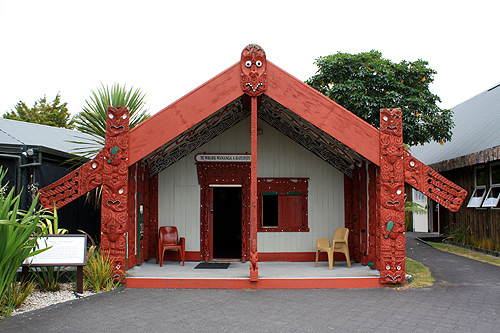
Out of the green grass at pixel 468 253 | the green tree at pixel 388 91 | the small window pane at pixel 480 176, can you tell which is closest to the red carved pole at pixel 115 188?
the green tree at pixel 388 91

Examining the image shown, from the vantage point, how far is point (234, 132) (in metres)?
9.77

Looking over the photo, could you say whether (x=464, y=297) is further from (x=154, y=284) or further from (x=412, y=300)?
(x=154, y=284)

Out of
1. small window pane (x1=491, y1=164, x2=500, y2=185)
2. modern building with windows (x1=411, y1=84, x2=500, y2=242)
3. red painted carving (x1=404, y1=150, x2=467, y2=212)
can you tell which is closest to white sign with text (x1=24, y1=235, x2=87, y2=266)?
red painted carving (x1=404, y1=150, x2=467, y2=212)

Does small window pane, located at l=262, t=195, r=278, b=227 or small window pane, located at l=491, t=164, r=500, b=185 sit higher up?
small window pane, located at l=491, t=164, r=500, b=185

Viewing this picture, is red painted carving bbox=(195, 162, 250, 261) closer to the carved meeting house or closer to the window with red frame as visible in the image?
the carved meeting house

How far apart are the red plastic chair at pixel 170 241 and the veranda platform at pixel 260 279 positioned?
669 mm

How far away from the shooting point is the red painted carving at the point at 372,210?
306 inches

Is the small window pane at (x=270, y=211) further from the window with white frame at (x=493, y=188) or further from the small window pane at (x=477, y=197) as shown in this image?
the small window pane at (x=477, y=197)

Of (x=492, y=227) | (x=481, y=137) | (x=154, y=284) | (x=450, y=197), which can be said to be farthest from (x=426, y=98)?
(x=154, y=284)

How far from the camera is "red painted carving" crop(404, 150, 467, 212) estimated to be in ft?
23.4

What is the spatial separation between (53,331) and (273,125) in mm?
6341

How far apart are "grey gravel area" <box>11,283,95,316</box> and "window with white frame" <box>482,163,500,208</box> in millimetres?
10259

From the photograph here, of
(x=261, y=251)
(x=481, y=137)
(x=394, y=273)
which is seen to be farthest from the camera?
(x=481, y=137)

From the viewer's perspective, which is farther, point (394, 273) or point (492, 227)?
point (492, 227)
